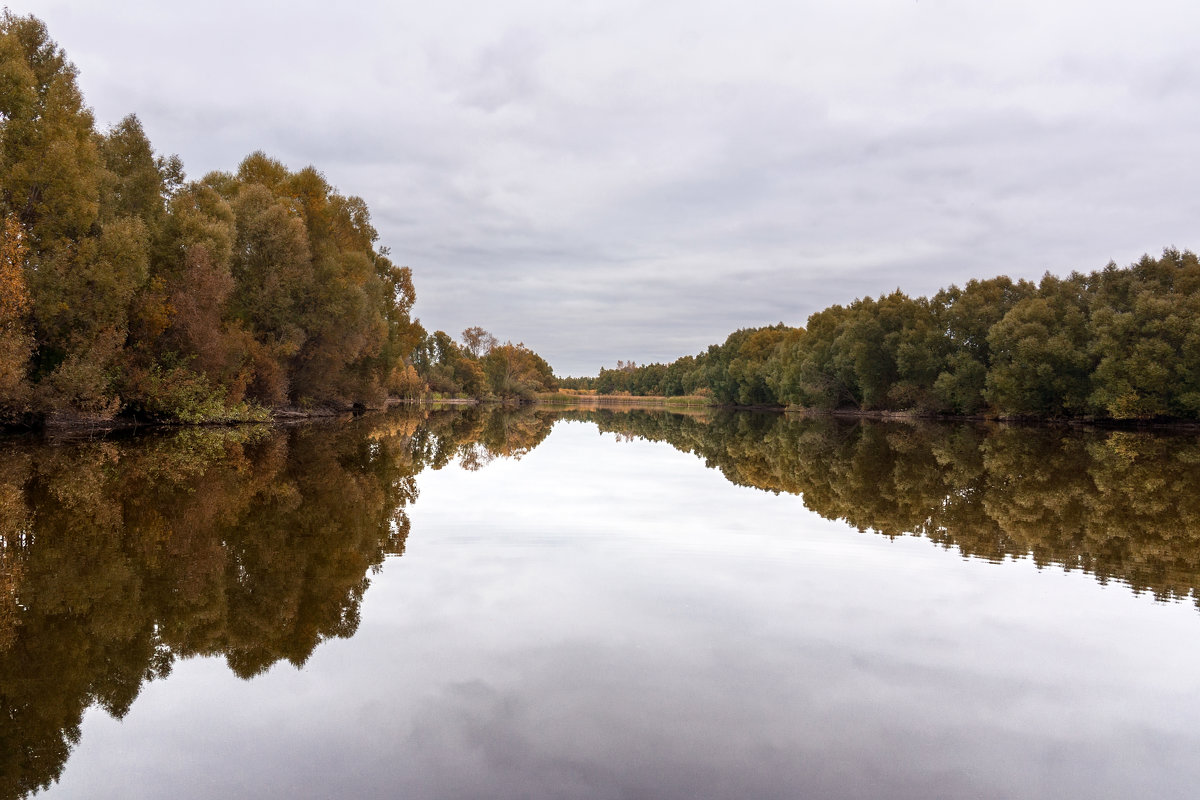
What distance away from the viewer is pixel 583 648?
240 inches

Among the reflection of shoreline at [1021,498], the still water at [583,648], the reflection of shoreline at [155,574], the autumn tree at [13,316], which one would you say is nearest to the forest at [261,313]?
the autumn tree at [13,316]

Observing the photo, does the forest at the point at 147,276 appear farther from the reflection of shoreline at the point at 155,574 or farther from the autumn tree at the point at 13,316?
the reflection of shoreline at the point at 155,574

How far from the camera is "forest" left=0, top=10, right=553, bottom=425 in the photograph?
23.4m

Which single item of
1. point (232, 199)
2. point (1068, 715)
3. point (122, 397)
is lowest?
point (1068, 715)

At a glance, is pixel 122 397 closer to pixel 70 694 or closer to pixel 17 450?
pixel 17 450

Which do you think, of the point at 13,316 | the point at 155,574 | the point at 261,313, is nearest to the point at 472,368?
the point at 261,313

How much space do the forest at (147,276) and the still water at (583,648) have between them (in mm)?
13108

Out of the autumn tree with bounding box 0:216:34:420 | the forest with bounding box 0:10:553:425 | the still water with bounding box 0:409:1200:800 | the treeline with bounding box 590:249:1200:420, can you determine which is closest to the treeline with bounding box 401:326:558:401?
the treeline with bounding box 590:249:1200:420

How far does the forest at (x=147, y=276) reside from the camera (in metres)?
23.4

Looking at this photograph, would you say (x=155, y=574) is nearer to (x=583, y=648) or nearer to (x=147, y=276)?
(x=583, y=648)

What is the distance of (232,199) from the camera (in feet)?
130

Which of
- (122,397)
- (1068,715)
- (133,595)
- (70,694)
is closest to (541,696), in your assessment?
(70,694)

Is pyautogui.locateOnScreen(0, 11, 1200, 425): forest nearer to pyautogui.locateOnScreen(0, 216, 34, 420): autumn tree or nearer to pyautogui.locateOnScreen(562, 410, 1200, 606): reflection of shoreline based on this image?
pyautogui.locateOnScreen(0, 216, 34, 420): autumn tree

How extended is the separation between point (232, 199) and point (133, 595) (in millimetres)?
37798
